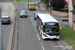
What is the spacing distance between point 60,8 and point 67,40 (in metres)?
24.0

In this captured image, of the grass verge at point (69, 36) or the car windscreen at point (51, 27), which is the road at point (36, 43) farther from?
the car windscreen at point (51, 27)

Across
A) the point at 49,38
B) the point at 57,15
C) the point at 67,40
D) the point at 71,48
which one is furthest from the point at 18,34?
the point at 57,15

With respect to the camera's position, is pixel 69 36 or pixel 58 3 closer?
pixel 69 36

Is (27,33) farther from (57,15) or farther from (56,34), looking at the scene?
(57,15)

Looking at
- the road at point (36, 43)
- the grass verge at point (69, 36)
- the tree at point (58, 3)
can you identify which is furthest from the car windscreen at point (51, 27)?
the tree at point (58, 3)

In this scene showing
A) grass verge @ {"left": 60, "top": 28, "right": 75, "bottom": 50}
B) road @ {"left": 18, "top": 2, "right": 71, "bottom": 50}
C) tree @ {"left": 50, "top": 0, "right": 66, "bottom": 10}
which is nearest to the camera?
road @ {"left": 18, "top": 2, "right": 71, "bottom": 50}

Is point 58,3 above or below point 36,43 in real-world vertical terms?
above

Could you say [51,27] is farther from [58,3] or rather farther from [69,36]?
[58,3]

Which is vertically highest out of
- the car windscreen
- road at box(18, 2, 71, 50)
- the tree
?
the tree

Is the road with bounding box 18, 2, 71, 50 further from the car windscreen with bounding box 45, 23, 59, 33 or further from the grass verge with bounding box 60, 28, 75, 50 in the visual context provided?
the car windscreen with bounding box 45, 23, 59, 33

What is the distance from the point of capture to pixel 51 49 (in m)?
18.1

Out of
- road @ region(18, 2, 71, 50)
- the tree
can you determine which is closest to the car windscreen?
road @ region(18, 2, 71, 50)

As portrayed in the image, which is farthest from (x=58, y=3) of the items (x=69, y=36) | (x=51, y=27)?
(x=51, y=27)

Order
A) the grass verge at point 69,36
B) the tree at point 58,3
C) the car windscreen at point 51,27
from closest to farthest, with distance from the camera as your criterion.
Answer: the grass verge at point 69,36, the car windscreen at point 51,27, the tree at point 58,3
